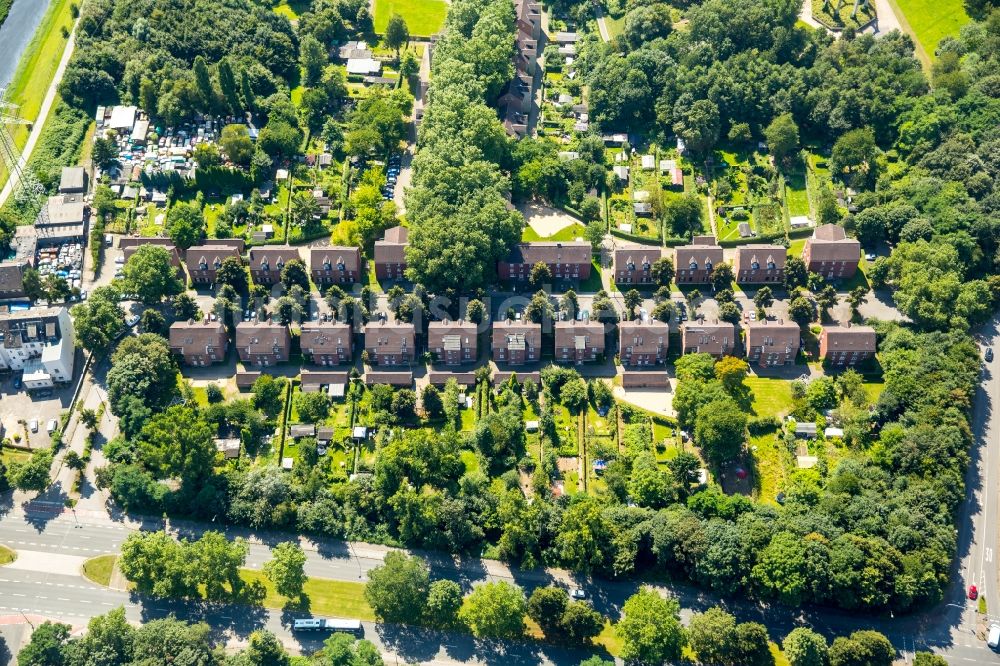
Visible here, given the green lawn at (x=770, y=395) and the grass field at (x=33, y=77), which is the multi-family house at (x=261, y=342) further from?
the green lawn at (x=770, y=395)

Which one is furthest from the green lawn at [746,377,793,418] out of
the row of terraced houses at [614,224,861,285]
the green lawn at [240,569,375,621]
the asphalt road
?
the green lawn at [240,569,375,621]

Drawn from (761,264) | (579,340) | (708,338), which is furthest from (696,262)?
(579,340)

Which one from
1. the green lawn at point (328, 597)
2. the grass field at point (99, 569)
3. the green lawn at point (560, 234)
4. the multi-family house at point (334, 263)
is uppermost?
the green lawn at point (560, 234)

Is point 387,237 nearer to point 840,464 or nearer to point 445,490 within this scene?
point 445,490

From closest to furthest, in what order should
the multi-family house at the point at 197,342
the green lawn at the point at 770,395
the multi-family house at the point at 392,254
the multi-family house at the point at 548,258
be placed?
the green lawn at the point at 770,395, the multi-family house at the point at 197,342, the multi-family house at the point at 392,254, the multi-family house at the point at 548,258

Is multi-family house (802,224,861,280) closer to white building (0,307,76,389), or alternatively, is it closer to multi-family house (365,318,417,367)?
multi-family house (365,318,417,367)

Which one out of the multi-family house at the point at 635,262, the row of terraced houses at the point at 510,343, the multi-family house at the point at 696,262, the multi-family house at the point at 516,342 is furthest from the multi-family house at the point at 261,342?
the multi-family house at the point at 696,262
